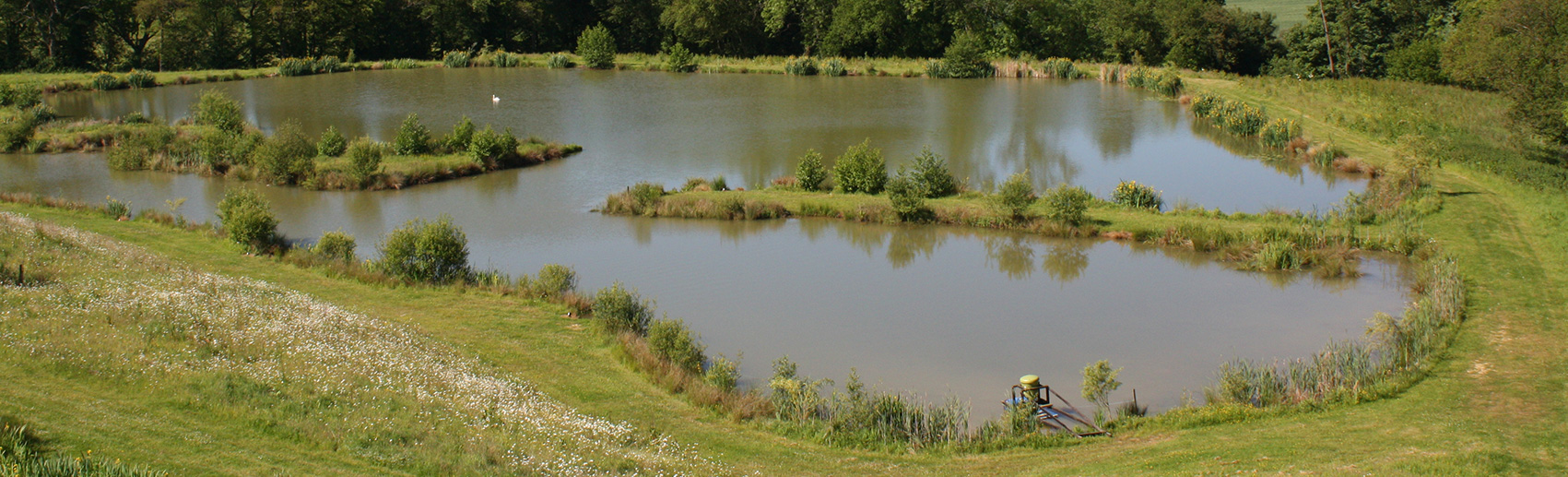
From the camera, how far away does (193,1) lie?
5984 centimetres

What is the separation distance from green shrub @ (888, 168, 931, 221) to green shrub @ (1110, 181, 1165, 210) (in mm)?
4766

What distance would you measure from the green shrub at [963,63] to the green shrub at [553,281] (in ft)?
134

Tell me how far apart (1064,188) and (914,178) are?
13.9ft

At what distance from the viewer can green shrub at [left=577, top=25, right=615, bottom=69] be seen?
6316cm

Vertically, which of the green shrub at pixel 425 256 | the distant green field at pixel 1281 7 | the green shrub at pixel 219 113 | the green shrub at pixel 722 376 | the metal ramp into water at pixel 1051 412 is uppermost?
the distant green field at pixel 1281 7

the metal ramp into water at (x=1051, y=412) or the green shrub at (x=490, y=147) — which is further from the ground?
the green shrub at (x=490, y=147)

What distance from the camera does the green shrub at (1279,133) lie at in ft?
117

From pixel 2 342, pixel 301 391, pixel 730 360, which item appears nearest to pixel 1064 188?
pixel 730 360

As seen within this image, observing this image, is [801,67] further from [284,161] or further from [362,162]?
[284,161]

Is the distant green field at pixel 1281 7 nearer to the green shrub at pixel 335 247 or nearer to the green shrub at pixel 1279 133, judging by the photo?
the green shrub at pixel 1279 133

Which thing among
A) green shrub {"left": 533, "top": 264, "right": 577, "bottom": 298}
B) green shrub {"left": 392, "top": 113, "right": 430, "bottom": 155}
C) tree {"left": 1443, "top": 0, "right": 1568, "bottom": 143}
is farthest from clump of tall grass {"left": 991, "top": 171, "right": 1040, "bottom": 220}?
green shrub {"left": 392, "top": 113, "right": 430, "bottom": 155}

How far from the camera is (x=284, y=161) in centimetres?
3170

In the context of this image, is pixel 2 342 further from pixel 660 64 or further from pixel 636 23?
pixel 636 23

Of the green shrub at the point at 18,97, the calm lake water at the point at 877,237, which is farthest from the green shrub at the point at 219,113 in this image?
the green shrub at the point at 18,97
